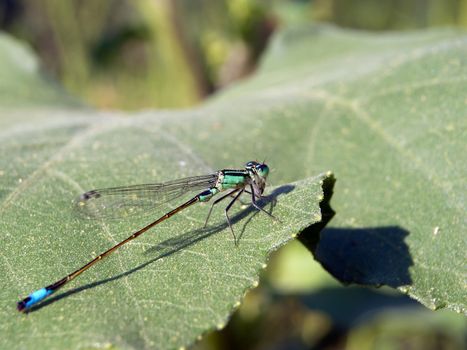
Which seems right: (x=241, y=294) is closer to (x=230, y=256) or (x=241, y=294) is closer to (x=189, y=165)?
(x=230, y=256)

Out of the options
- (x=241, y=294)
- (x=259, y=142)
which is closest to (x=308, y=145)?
(x=259, y=142)

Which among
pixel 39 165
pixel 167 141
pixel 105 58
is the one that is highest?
pixel 39 165

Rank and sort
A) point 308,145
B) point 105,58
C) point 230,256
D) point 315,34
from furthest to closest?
point 105,58
point 315,34
point 308,145
point 230,256

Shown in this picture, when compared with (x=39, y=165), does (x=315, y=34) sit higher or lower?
lower

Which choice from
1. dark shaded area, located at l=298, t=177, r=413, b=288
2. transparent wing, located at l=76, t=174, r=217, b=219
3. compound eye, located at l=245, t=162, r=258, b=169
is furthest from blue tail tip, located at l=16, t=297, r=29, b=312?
compound eye, located at l=245, t=162, r=258, b=169

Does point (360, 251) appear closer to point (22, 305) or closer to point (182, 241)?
point (182, 241)

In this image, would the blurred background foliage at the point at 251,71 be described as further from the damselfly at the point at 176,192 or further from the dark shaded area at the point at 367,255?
the dark shaded area at the point at 367,255

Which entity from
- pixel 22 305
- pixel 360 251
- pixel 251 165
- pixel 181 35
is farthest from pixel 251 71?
pixel 22 305
